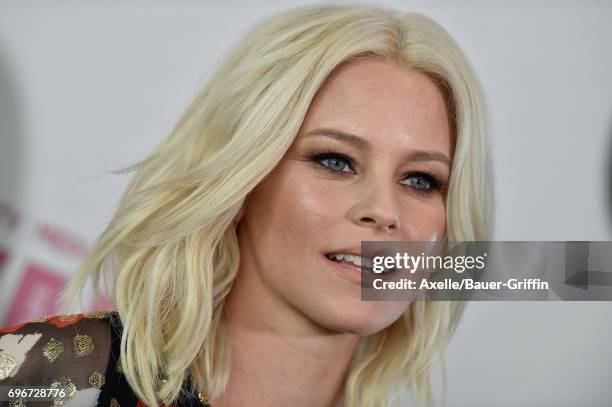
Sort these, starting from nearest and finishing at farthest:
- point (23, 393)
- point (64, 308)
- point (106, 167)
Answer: point (23, 393) → point (64, 308) → point (106, 167)

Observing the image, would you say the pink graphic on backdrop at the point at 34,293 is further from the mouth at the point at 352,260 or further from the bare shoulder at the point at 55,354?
the mouth at the point at 352,260

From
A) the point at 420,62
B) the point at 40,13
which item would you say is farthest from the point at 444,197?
Result: the point at 40,13

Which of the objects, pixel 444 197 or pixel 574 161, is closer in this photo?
pixel 444 197

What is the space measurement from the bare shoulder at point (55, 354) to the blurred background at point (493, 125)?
1.92ft

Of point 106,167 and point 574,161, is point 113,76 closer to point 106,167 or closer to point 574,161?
point 106,167

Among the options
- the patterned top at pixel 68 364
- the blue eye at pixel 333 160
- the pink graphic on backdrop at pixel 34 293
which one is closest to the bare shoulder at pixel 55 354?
the patterned top at pixel 68 364

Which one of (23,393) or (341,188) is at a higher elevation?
(341,188)

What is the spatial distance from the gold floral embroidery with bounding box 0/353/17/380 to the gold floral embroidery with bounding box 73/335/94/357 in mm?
106

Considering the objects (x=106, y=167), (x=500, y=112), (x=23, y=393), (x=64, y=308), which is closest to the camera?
(x=23, y=393)

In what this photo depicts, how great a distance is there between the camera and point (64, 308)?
5.20ft

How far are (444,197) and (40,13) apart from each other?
Result: 1204 millimetres

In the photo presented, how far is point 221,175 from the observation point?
59.0 inches

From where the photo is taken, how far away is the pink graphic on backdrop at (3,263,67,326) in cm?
208
